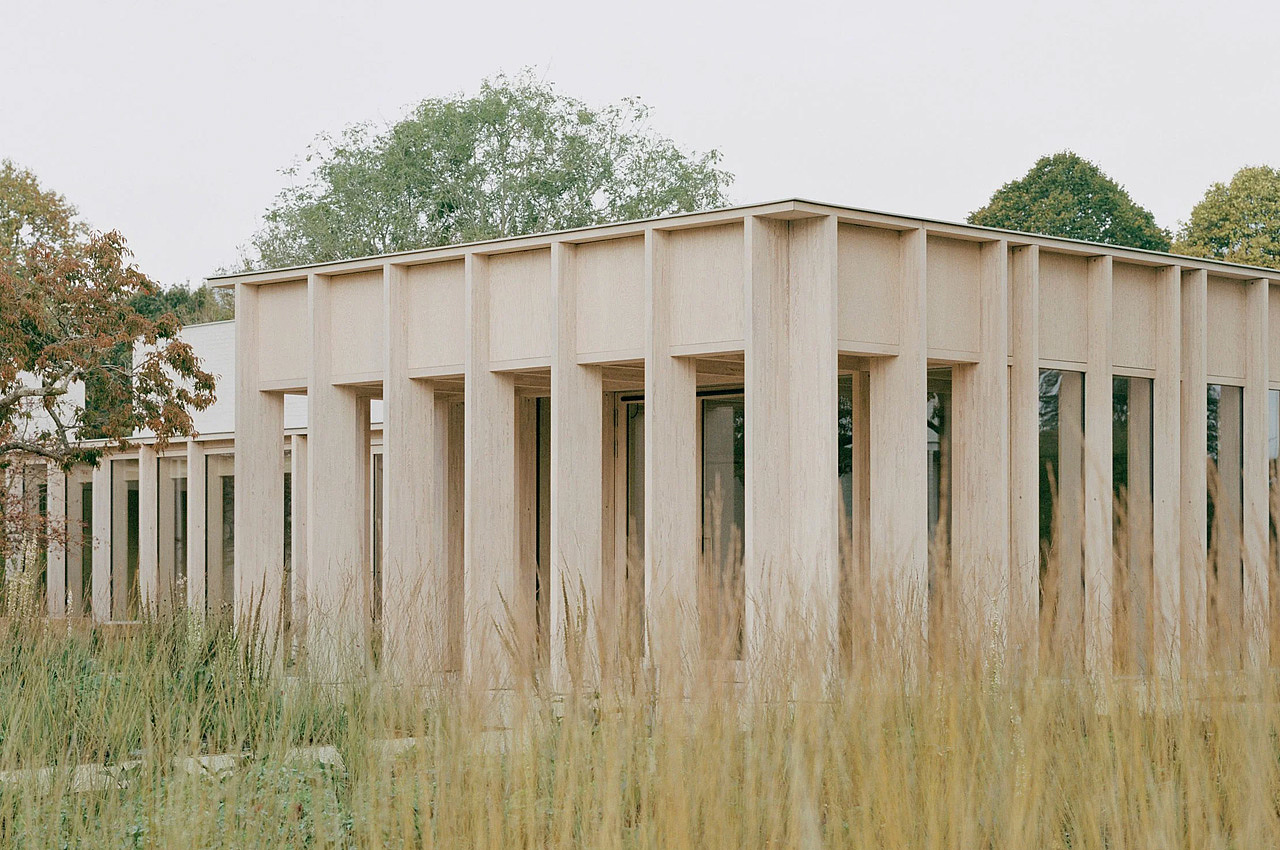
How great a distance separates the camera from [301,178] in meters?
41.9

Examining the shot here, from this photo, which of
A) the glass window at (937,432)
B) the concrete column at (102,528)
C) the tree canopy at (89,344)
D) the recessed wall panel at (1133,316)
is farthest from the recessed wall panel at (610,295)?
the concrete column at (102,528)

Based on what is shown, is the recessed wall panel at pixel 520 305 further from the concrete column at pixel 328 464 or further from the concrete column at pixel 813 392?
the concrete column at pixel 813 392

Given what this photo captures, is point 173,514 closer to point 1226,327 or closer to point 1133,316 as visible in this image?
point 1133,316

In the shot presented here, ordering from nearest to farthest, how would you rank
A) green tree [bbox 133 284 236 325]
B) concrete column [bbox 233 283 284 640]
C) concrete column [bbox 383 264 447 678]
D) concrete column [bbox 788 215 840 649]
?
concrete column [bbox 788 215 840 649] < concrete column [bbox 383 264 447 678] < concrete column [bbox 233 283 284 640] < green tree [bbox 133 284 236 325]

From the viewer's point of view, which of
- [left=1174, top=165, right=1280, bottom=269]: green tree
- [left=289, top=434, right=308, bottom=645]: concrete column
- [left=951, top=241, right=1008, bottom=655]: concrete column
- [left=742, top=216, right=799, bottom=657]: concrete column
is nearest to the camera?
[left=742, top=216, right=799, bottom=657]: concrete column

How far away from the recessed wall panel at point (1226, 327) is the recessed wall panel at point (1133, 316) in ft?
2.25

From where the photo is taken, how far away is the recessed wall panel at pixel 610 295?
31.8 ft

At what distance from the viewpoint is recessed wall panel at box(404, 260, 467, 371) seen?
1073cm

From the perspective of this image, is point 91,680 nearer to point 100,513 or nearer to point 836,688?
point 836,688

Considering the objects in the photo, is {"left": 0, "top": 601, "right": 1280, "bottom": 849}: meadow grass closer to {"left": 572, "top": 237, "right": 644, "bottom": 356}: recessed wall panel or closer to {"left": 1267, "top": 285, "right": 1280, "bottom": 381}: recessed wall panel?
{"left": 572, "top": 237, "right": 644, "bottom": 356}: recessed wall panel

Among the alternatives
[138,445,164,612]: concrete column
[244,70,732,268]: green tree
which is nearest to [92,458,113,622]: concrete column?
[138,445,164,612]: concrete column

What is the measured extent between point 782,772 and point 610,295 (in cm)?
616

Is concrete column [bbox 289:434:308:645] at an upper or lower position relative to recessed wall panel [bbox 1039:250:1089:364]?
lower

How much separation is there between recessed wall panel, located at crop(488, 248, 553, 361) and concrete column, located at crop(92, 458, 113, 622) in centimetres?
1324
